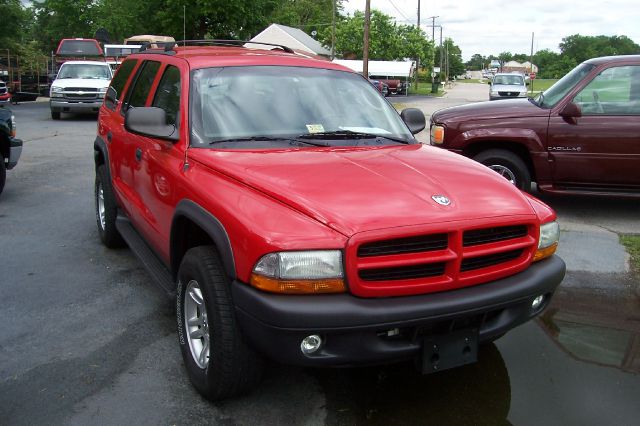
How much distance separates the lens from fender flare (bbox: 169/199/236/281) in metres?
2.89

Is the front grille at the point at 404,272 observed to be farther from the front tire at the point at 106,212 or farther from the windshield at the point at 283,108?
the front tire at the point at 106,212

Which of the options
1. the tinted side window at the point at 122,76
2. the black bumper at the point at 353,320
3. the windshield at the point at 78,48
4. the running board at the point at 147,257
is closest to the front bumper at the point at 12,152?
the tinted side window at the point at 122,76

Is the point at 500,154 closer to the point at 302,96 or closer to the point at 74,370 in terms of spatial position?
the point at 302,96

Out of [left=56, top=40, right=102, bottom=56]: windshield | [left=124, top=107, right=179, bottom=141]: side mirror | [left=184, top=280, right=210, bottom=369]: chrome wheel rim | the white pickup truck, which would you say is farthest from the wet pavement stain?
[left=56, top=40, right=102, bottom=56]: windshield

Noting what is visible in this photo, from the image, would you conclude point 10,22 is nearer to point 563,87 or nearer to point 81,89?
point 81,89

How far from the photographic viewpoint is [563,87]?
7520 mm

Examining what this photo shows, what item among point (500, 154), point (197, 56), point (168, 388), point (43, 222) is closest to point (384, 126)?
point (197, 56)

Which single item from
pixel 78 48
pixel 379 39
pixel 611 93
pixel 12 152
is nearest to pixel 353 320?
pixel 611 93

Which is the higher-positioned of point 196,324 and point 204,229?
point 204,229

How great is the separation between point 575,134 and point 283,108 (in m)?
4.49

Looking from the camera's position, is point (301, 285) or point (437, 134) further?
point (437, 134)

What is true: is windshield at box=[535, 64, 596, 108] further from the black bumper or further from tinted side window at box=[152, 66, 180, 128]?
the black bumper

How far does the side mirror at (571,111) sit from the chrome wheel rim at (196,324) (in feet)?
17.8

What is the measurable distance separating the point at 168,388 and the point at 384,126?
2.20 meters
